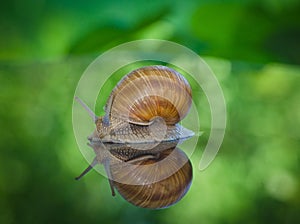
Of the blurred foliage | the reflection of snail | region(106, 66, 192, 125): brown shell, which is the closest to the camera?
the blurred foliage

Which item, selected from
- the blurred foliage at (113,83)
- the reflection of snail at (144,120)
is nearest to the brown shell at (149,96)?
the reflection of snail at (144,120)

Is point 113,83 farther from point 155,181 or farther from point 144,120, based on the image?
point 155,181

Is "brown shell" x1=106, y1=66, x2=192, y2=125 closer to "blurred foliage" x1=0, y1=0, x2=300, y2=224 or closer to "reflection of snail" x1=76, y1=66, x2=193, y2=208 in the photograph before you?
"reflection of snail" x1=76, y1=66, x2=193, y2=208

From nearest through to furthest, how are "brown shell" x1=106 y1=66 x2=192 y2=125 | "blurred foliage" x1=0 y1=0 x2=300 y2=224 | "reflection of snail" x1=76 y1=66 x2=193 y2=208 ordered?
1. "blurred foliage" x1=0 y1=0 x2=300 y2=224
2. "reflection of snail" x1=76 y1=66 x2=193 y2=208
3. "brown shell" x1=106 y1=66 x2=192 y2=125

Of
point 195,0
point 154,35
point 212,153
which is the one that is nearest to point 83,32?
point 154,35

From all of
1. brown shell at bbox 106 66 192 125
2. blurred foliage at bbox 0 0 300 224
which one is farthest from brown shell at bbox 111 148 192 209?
brown shell at bbox 106 66 192 125

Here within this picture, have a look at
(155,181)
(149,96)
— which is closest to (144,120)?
(149,96)
